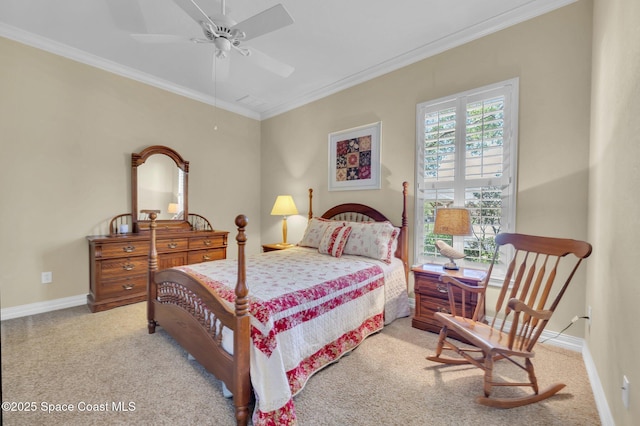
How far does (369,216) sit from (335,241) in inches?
28.0

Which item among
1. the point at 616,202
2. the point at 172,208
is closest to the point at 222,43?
the point at 172,208

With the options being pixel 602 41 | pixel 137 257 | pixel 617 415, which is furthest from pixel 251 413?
pixel 602 41

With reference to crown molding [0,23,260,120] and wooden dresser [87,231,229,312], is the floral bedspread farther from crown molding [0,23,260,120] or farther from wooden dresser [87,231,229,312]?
crown molding [0,23,260,120]

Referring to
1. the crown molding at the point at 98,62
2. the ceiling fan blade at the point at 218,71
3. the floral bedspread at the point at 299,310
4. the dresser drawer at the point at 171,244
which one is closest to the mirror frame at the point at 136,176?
the dresser drawer at the point at 171,244

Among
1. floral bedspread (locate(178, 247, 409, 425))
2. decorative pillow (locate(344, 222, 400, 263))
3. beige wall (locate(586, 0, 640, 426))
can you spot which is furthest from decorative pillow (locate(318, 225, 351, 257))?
beige wall (locate(586, 0, 640, 426))

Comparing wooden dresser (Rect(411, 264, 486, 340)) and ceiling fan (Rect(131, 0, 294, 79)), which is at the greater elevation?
ceiling fan (Rect(131, 0, 294, 79))

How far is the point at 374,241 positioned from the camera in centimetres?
299

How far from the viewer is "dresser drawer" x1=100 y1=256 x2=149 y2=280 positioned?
10.2ft

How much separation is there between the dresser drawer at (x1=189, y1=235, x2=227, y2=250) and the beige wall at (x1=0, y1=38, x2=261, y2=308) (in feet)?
3.13

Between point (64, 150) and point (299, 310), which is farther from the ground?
point (64, 150)

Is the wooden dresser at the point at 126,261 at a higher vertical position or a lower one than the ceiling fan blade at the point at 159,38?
lower

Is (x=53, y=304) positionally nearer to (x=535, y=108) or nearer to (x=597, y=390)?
(x=597, y=390)

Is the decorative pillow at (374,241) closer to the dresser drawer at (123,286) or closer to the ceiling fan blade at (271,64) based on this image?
the ceiling fan blade at (271,64)

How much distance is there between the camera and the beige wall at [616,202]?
1.22m
